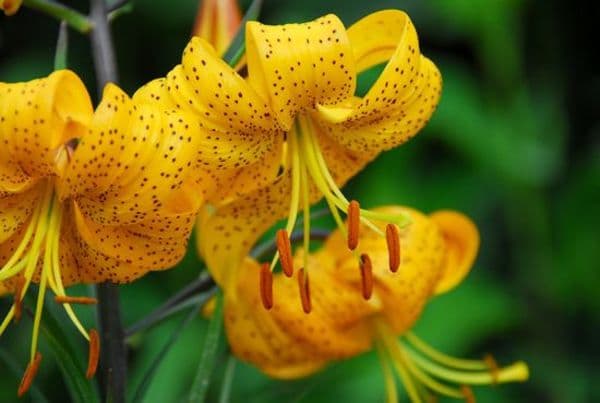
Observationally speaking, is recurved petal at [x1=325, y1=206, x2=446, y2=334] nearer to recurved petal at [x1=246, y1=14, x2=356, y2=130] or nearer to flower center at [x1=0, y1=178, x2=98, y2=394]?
recurved petal at [x1=246, y1=14, x2=356, y2=130]

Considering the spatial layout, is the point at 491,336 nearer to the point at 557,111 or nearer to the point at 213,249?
the point at 557,111

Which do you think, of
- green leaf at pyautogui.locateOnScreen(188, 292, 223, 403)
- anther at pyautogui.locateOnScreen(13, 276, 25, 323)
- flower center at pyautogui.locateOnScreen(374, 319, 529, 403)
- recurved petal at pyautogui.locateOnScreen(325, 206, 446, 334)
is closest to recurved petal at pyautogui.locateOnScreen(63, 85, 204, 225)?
anther at pyautogui.locateOnScreen(13, 276, 25, 323)

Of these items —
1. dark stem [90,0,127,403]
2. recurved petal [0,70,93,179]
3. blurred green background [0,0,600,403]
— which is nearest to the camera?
recurved petal [0,70,93,179]

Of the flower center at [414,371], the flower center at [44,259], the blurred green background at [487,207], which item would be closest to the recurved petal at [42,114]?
the flower center at [44,259]

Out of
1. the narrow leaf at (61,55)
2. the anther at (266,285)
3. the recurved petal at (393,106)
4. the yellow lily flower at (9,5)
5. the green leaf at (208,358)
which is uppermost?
the yellow lily flower at (9,5)

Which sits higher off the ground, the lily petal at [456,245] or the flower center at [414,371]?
the lily petal at [456,245]

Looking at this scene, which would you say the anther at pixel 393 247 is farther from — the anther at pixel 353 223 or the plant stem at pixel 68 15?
the plant stem at pixel 68 15
